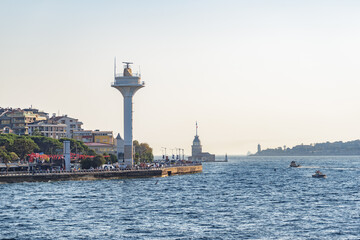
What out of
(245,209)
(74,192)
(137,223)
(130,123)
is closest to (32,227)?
(137,223)

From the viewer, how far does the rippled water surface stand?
64.8 metres

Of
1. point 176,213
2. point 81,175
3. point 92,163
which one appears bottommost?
point 176,213

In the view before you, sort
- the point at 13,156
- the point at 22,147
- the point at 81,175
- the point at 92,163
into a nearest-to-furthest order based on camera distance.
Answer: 1. the point at 81,175
2. the point at 92,163
3. the point at 13,156
4. the point at 22,147

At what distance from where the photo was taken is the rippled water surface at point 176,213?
6481 cm

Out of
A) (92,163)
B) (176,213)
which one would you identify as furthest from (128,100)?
(176,213)

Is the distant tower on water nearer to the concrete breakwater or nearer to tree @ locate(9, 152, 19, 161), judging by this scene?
the concrete breakwater

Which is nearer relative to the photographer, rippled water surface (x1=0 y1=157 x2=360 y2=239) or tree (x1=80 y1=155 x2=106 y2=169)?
rippled water surface (x1=0 y1=157 x2=360 y2=239)

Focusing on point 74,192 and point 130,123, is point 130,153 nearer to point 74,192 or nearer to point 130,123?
point 130,123

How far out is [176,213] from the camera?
80.8 m

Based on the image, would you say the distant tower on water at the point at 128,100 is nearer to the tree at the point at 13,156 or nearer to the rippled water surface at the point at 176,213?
the tree at the point at 13,156

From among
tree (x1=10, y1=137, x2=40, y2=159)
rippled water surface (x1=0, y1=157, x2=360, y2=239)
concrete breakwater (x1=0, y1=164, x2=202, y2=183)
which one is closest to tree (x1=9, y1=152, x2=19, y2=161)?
tree (x1=10, y1=137, x2=40, y2=159)

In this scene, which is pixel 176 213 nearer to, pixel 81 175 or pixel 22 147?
pixel 81 175

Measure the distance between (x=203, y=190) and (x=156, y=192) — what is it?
438 inches

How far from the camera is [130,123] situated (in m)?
174
